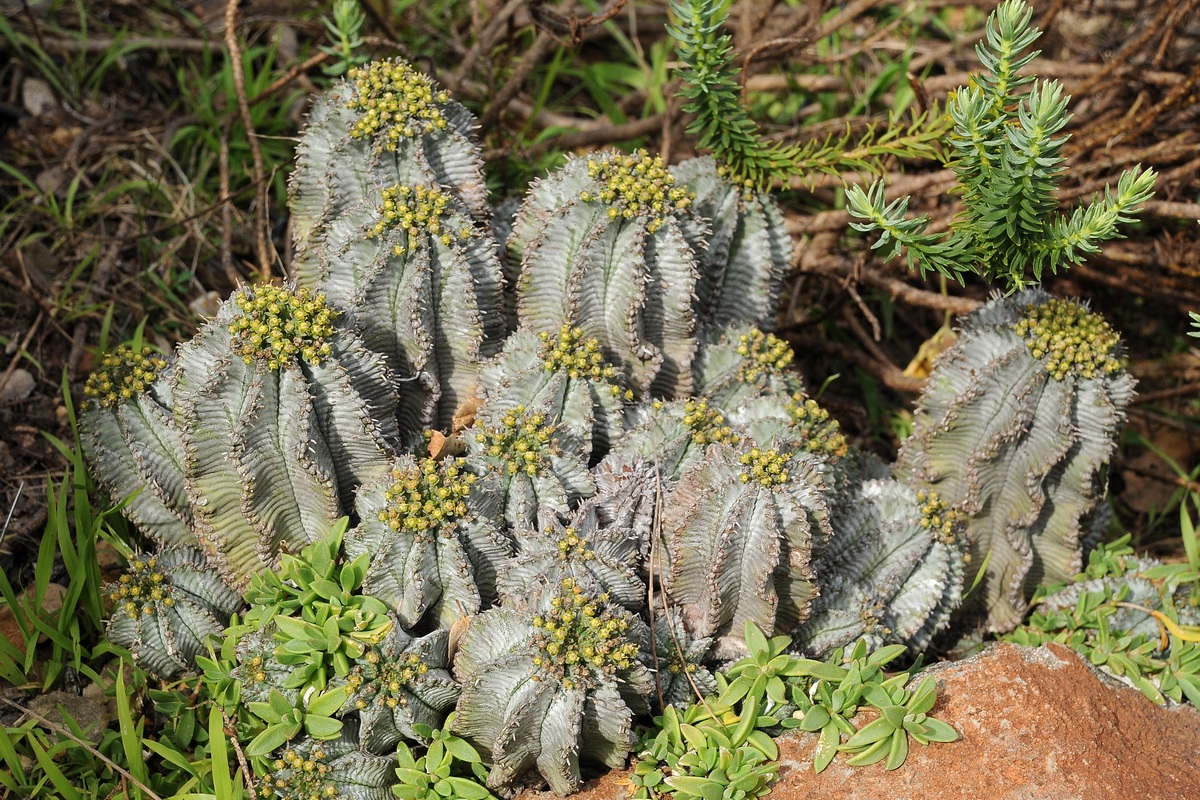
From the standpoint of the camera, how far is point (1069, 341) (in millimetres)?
3771

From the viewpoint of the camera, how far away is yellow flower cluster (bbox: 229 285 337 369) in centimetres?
319

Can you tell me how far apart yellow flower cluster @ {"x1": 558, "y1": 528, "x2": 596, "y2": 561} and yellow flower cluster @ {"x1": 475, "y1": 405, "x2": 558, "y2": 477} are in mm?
294

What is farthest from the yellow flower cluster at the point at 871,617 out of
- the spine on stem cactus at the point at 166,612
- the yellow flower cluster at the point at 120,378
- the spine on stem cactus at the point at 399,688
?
the yellow flower cluster at the point at 120,378

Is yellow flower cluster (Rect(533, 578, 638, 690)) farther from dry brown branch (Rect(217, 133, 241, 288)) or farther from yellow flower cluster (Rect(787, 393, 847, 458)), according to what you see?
dry brown branch (Rect(217, 133, 241, 288))

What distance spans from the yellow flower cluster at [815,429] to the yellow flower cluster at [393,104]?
5.28 ft

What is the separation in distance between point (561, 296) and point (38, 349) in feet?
8.08

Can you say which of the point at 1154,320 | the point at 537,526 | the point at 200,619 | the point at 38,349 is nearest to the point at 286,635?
the point at 200,619

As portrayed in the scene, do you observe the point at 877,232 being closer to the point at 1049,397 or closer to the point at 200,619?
the point at 1049,397

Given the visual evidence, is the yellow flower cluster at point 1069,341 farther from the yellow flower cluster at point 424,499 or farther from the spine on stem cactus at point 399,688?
the spine on stem cactus at point 399,688

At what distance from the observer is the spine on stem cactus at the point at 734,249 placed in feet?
13.6

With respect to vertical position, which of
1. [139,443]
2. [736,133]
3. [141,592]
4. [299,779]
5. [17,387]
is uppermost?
[736,133]

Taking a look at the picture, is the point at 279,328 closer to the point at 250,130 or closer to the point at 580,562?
the point at 580,562

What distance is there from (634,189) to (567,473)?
1.00m

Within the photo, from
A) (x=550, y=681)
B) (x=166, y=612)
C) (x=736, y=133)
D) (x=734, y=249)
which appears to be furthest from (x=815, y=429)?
(x=166, y=612)
